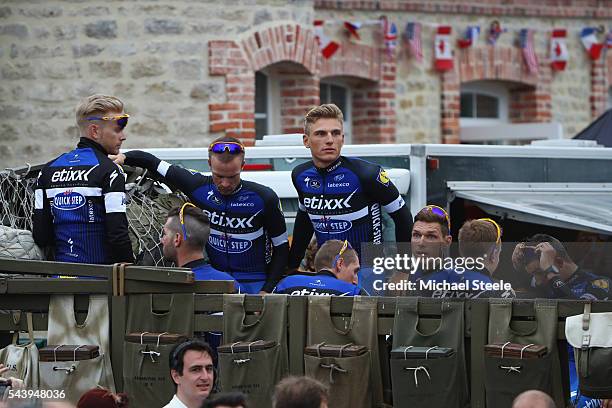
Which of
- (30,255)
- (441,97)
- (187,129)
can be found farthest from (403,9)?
(30,255)

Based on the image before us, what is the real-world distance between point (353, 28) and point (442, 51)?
155 centimetres

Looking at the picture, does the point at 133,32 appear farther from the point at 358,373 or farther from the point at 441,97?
the point at 358,373

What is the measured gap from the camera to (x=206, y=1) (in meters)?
13.5

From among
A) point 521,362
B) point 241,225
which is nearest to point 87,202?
point 241,225

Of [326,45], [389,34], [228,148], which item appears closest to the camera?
[228,148]

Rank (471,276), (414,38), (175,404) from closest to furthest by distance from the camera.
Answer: (175,404) < (471,276) < (414,38)

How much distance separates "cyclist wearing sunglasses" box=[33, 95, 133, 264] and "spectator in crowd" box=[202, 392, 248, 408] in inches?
75.2

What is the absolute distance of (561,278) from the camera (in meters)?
6.18

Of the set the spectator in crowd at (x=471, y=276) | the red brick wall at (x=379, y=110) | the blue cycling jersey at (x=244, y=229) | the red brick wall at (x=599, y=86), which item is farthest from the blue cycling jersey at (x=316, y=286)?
the red brick wall at (x=599, y=86)

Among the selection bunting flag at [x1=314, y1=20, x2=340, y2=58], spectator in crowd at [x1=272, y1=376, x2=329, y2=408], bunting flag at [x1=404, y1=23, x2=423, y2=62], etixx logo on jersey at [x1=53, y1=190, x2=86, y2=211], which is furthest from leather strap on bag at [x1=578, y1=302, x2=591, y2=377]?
bunting flag at [x1=404, y1=23, x2=423, y2=62]

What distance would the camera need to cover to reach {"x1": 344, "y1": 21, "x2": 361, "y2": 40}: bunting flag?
15859 mm

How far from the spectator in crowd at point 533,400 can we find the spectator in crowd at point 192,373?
1.30 metres

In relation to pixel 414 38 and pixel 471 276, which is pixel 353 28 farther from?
pixel 471 276

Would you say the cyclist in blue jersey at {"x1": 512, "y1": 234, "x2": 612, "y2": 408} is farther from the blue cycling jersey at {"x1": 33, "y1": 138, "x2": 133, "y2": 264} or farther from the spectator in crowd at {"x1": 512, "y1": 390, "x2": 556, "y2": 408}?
the blue cycling jersey at {"x1": 33, "y1": 138, "x2": 133, "y2": 264}
